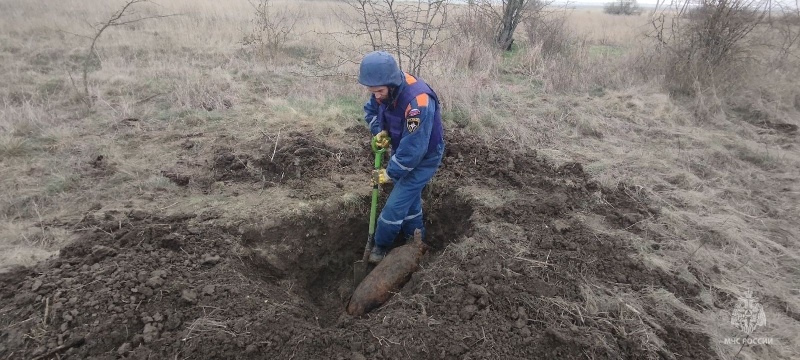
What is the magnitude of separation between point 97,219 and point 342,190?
Answer: 2009mm

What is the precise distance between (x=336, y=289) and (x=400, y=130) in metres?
1.57

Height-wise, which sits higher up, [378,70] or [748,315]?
[378,70]

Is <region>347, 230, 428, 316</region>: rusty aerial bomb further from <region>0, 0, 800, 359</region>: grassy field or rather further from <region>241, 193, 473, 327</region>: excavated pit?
<region>0, 0, 800, 359</region>: grassy field

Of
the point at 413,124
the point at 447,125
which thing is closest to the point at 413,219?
the point at 413,124

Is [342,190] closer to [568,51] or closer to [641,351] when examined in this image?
[641,351]

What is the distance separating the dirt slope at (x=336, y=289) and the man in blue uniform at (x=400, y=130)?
0.49 metres

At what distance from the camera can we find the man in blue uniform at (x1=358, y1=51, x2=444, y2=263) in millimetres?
3006

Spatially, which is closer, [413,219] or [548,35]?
[413,219]

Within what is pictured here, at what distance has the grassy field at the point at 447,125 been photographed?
11.6ft

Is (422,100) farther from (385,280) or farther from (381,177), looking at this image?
(385,280)

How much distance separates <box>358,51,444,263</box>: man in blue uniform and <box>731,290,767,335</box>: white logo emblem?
237cm

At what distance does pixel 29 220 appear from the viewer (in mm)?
3414

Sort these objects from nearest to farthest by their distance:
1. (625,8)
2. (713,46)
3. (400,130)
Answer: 1. (400,130)
2. (713,46)
3. (625,8)

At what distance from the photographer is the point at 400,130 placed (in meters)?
3.40
